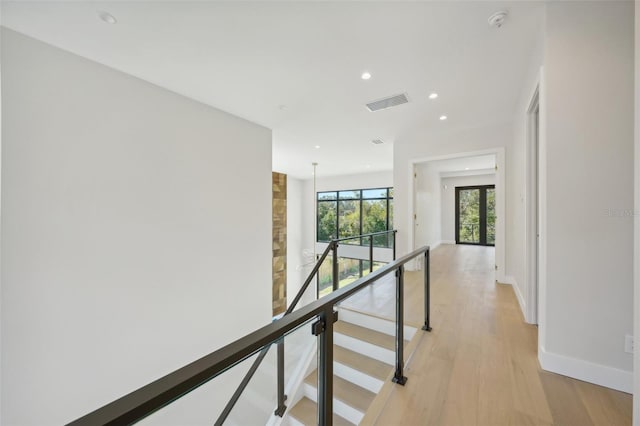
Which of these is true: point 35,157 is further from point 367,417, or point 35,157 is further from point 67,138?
point 367,417

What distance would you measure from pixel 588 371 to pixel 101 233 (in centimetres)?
412

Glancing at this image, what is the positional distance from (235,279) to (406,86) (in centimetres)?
341

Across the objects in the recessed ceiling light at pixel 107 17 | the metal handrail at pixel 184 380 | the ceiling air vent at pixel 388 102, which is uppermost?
the recessed ceiling light at pixel 107 17

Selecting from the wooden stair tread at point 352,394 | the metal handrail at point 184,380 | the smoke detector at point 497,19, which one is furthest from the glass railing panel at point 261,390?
the smoke detector at point 497,19

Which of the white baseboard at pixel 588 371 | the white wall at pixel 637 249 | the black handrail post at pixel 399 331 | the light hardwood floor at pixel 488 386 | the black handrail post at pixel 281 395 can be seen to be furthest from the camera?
the black handrail post at pixel 399 331

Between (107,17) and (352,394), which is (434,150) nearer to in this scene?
(352,394)

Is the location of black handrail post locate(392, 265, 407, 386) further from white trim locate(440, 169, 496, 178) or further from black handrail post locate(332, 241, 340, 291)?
white trim locate(440, 169, 496, 178)

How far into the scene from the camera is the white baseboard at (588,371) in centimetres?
161

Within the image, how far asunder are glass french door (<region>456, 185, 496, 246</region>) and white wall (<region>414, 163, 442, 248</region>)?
72 centimetres

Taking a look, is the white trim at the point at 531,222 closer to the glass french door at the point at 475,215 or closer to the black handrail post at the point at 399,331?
the black handrail post at the point at 399,331

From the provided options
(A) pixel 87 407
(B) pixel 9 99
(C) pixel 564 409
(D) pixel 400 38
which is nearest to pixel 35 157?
(B) pixel 9 99

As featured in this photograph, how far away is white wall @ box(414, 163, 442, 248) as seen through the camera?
619 cm

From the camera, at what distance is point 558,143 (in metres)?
1.79

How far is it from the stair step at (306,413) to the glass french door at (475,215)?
28.1 ft
